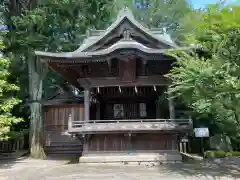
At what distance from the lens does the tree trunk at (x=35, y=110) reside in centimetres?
1620

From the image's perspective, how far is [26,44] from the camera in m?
15.3

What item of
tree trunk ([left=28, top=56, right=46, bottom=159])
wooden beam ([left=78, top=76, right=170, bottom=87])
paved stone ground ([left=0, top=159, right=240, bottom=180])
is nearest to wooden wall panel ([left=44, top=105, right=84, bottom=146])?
tree trunk ([left=28, top=56, right=46, bottom=159])

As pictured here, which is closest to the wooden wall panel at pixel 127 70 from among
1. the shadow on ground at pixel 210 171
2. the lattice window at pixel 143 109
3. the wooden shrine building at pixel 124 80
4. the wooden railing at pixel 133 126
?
the wooden shrine building at pixel 124 80

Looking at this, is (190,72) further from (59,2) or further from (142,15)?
(142,15)

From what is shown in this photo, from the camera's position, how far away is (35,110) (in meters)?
16.6

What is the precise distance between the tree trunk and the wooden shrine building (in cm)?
360

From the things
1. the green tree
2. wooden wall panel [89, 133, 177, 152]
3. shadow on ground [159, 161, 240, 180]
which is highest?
the green tree

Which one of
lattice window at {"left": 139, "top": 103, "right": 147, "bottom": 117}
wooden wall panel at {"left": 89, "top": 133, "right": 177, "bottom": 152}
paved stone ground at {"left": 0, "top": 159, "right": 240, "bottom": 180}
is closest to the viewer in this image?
paved stone ground at {"left": 0, "top": 159, "right": 240, "bottom": 180}

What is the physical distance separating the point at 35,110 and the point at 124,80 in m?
6.84

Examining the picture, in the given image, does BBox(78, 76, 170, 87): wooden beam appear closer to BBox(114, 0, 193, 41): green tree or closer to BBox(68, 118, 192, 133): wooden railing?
BBox(68, 118, 192, 133): wooden railing

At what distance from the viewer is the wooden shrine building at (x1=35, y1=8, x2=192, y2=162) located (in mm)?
12148

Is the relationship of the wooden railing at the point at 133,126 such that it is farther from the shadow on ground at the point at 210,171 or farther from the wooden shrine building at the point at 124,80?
the shadow on ground at the point at 210,171

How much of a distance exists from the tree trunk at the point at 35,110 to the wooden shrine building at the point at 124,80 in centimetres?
360

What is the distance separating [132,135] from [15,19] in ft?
31.0
